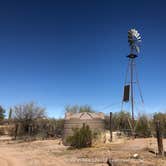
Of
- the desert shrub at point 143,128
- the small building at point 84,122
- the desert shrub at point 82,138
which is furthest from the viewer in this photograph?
the desert shrub at point 143,128

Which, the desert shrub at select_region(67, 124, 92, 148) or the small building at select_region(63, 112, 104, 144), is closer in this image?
the desert shrub at select_region(67, 124, 92, 148)

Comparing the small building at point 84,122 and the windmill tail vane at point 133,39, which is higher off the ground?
the windmill tail vane at point 133,39

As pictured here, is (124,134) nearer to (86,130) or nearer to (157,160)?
(86,130)

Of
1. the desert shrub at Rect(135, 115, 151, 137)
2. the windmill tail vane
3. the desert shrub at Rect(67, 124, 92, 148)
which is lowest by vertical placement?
the desert shrub at Rect(67, 124, 92, 148)

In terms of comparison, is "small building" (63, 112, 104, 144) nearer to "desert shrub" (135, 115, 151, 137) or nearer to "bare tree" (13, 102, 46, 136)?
"desert shrub" (135, 115, 151, 137)

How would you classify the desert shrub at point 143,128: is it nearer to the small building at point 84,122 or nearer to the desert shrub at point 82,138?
the small building at point 84,122

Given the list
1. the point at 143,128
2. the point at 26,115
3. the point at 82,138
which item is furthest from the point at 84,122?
the point at 26,115

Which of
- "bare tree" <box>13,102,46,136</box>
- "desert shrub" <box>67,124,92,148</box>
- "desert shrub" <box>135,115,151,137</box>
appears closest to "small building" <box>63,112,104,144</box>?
"desert shrub" <box>67,124,92,148</box>

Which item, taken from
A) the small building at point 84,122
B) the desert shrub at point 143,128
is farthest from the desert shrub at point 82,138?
the desert shrub at point 143,128

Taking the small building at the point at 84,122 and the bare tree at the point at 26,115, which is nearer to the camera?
the small building at the point at 84,122

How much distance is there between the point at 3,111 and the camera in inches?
2324

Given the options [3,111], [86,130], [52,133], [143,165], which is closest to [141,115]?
[86,130]

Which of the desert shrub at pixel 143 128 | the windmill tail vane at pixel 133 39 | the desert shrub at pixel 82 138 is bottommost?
the desert shrub at pixel 82 138

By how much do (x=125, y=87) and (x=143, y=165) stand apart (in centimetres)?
1490
